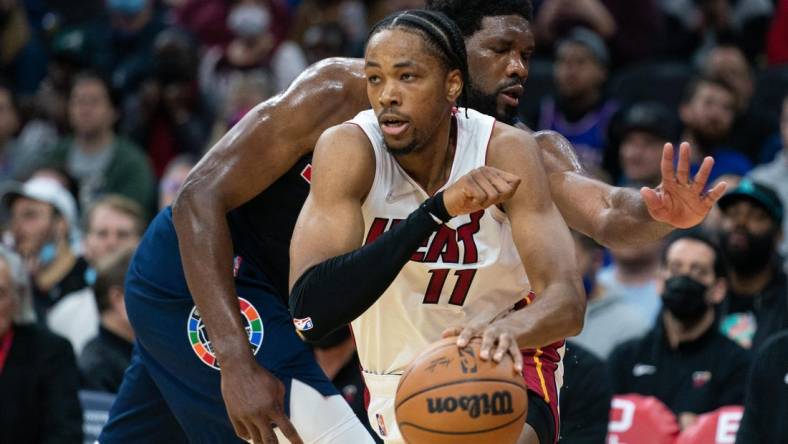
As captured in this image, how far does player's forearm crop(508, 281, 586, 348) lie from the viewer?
13.5ft

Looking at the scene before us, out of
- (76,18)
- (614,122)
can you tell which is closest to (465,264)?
(614,122)

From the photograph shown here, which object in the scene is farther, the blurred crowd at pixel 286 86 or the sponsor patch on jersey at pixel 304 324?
the blurred crowd at pixel 286 86

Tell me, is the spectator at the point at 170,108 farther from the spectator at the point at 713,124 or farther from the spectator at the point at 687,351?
the spectator at the point at 687,351

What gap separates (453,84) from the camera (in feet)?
14.4

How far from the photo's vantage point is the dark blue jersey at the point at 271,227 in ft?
16.5

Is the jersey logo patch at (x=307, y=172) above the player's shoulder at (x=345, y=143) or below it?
below

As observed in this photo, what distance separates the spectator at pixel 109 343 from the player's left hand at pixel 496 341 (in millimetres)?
3776

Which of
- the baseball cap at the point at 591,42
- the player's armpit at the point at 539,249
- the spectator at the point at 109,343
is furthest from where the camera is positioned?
the baseball cap at the point at 591,42

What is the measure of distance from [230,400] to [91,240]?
499cm

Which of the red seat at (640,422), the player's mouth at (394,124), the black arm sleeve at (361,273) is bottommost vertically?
the red seat at (640,422)

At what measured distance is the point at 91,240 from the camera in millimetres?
9320

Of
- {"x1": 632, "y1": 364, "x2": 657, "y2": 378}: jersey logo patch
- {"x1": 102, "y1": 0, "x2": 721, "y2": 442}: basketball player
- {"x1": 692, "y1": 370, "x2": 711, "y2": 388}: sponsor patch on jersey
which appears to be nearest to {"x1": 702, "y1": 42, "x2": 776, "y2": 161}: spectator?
{"x1": 632, "y1": 364, "x2": 657, "y2": 378}: jersey logo patch

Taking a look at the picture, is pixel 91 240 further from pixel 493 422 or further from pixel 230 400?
pixel 493 422

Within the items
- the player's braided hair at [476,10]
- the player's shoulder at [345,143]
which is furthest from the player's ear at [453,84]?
the player's braided hair at [476,10]
